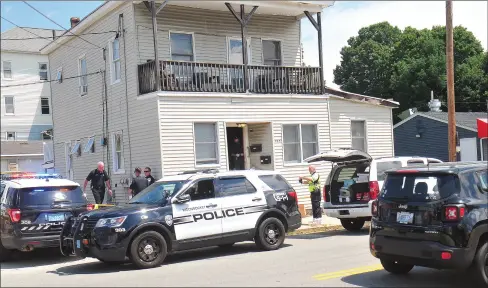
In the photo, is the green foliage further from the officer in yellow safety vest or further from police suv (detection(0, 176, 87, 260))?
police suv (detection(0, 176, 87, 260))

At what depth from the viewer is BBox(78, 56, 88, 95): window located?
2147cm

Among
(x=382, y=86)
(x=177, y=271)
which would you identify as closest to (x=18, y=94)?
(x=177, y=271)

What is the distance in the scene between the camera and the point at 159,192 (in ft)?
35.7

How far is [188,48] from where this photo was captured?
1855 cm

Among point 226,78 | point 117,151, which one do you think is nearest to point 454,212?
point 226,78

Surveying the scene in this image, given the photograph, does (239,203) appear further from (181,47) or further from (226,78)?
(181,47)

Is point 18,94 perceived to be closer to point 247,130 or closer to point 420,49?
point 247,130

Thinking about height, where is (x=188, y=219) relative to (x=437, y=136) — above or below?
below

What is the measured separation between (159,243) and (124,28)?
9.92 metres

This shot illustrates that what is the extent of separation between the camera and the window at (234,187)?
1111 centimetres

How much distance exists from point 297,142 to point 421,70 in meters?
29.3

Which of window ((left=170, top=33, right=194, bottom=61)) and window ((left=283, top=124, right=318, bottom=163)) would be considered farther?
window ((left=283, top=124, right=318, bottom=163))

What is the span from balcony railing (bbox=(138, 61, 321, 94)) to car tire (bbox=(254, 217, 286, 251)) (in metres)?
6.51

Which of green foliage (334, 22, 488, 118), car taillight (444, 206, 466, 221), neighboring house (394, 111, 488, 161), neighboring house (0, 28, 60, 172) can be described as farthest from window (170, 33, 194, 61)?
green foliage (334, 22, 488, 118)
